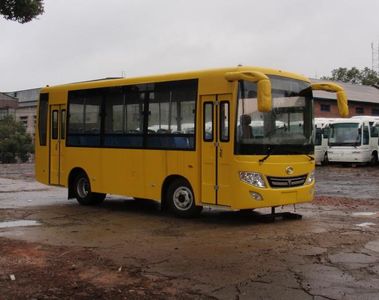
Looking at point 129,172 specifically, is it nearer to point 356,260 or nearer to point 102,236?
point 102,236

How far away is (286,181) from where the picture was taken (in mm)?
11266

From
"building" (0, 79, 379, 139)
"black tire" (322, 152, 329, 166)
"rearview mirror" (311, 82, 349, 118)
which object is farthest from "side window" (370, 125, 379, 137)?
"rearview mirror" (311, 82, 349, 118)

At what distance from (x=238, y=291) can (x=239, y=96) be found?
16.6ft

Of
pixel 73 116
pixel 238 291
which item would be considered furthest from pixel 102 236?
pixel 73 116

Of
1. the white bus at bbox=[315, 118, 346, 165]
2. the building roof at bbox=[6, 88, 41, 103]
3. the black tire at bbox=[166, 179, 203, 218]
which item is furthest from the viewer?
the building roof at bbox=[6, 88, 41, 103]

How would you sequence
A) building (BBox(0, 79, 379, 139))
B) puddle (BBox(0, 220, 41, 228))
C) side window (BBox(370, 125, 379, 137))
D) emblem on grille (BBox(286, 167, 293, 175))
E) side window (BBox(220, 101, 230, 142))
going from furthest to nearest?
building (BBox(0, 79, 379, 139))
side window (BBox(370, 125, 379, 137))
puddle (BBox(0, 220, 41, 228))
emblem on grille (BBox(286, 167, 293, 175))
side window (BBox(220, 101, 230, 142))

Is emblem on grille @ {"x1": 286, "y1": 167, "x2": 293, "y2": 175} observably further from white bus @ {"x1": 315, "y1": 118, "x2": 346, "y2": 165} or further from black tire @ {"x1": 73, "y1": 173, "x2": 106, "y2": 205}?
white bus @ {"x1": 315, "y1": 118, "x2": 346, "y2": 165}

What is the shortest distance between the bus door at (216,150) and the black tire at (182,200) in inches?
17.8

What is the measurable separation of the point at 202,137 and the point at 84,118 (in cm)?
396

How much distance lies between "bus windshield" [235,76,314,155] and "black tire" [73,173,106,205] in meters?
5.12

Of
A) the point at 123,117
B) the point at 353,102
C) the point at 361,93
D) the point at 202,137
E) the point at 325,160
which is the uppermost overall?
the point at 361,93

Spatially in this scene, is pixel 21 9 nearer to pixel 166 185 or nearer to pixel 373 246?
pixel 166 185

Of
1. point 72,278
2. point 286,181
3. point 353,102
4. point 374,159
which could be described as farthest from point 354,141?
point 353,102

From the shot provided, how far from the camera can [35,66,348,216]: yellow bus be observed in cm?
1088
